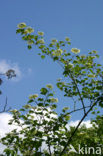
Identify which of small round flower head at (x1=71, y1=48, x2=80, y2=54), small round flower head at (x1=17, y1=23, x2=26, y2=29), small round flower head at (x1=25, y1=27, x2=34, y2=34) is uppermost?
small round flower head at (x1=17, y1=23, x2=26, y2=29)

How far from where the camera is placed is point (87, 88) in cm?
471

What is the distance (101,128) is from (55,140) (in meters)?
1.23

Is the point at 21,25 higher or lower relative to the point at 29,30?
higher

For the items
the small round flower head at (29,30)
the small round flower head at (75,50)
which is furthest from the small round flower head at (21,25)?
the small round flower head at (75,50)

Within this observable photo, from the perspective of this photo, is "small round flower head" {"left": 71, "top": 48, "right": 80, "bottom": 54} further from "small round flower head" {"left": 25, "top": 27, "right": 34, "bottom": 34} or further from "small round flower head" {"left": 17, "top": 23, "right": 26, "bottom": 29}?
"small round flower head" {"left": 17, "top": 23, "right": 26, "bottom": 29}

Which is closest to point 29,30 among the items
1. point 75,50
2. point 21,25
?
point 21,25

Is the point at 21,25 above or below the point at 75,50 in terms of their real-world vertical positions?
above

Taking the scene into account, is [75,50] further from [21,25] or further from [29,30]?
[21,25]

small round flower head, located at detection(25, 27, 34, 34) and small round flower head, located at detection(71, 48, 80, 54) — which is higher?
small round flower head, located at detection(25, 27, 34, 34)

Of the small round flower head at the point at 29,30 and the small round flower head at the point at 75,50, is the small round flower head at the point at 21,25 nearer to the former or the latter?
the small round flower head at the point at 29,30

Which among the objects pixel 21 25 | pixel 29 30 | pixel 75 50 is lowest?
pixel 75 50

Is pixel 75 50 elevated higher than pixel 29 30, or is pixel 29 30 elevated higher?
pixel 29 30

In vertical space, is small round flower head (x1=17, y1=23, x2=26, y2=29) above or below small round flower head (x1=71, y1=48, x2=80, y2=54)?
above

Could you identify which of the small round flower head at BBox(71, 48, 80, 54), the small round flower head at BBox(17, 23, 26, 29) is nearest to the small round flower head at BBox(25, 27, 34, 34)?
the small round flower head at BBox(17, 23, 26, 29)
